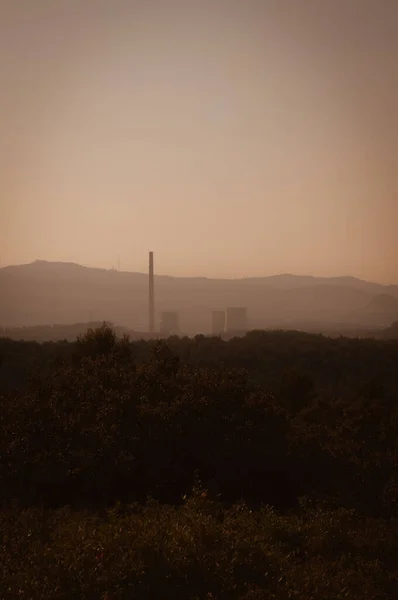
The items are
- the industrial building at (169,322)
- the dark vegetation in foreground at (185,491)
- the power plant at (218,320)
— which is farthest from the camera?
the industrial building at (169,322)

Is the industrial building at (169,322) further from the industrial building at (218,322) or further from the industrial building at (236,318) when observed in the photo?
the industrial building at (218,322)

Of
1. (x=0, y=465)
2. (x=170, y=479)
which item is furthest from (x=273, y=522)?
(x=0, y=465)

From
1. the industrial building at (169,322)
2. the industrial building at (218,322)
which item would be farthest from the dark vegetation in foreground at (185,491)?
the industrial building at (218,322)

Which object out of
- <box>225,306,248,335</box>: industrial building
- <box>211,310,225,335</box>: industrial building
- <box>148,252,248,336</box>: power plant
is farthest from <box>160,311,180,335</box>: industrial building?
<box>211,310,225,335</box>: industrial building

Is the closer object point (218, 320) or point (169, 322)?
point (169, 322)

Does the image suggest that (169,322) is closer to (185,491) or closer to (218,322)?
(218,322)

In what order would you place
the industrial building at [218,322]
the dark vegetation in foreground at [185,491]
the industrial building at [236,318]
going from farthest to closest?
the industrial building at [218,322]
the industrial building at [236,318]
the dark vegetation in foreground at [185,491]

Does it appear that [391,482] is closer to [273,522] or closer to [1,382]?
[273,522]

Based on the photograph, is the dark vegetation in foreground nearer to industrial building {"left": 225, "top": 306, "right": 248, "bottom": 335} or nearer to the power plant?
the power plant

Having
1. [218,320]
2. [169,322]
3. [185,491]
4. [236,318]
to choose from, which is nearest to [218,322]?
[218,320]
